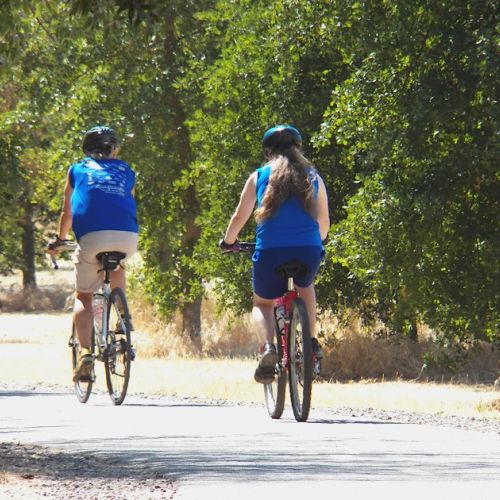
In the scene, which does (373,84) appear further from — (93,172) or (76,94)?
(76,94)

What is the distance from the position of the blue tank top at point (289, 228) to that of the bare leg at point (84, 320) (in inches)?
87.7

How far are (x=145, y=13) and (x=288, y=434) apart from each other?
2700mm

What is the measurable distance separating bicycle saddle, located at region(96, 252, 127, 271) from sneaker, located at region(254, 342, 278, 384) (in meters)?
1.86

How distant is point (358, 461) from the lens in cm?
812

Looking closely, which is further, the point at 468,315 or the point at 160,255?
the point at 160,255

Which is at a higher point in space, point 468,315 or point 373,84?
point 373,84

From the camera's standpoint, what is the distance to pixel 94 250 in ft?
37.7

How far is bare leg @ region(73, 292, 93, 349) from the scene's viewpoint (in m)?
11.8

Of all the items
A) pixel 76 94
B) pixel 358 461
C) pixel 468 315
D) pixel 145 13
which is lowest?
pixel 358 461

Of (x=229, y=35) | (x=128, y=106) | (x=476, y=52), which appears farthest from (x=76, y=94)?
(x=476, y=52)

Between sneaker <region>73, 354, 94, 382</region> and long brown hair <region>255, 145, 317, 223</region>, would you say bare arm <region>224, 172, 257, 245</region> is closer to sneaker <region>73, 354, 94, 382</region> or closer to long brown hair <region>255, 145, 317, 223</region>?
long brown hair <region>255, 145, 317, 223</region>

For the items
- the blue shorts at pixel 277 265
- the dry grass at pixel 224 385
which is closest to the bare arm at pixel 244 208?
the blue shorts at pixel 277 265

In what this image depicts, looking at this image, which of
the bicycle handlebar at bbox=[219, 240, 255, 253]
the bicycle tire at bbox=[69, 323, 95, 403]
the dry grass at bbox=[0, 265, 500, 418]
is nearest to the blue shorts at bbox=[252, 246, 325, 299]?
the bicycle handlebar at bbox=[219, 240, 255, 253]

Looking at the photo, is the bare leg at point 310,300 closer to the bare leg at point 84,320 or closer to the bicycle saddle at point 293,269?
the bicycle saddle at point 293,269
